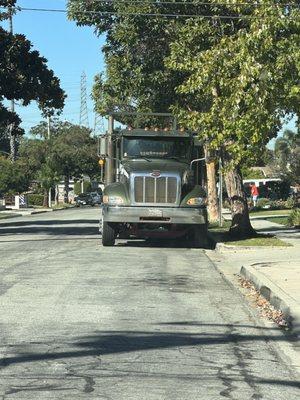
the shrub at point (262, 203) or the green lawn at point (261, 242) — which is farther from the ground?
the shrub at point (262, 203)

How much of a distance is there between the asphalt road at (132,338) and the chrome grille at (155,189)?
394 centimetres

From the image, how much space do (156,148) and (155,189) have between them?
1.61m

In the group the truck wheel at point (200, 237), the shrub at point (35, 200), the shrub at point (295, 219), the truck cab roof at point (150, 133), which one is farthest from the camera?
the shrub at point (35, 200)

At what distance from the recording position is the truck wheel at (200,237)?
18031mm

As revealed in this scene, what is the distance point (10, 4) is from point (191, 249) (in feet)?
39.3

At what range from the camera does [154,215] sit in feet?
55.5

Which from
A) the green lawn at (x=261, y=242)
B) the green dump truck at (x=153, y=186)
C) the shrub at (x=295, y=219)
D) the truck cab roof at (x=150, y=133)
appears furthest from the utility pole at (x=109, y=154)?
the shrub at (x=295, y=219)

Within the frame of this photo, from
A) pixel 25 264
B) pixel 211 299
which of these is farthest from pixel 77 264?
pixel 211 299

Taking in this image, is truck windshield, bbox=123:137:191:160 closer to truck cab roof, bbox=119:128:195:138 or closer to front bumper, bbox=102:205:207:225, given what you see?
truck cab roof, bbox=119:128:195:138

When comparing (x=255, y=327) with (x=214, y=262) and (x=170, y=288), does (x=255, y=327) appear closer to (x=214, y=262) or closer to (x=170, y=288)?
(x=170, y=288)

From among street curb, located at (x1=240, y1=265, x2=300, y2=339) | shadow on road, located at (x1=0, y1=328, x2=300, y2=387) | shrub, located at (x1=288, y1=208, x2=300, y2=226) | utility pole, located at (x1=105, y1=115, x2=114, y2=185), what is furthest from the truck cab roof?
shadow on road, located at (x1=0, y1=328, x2=300, y2=387)

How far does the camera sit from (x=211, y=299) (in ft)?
33.1

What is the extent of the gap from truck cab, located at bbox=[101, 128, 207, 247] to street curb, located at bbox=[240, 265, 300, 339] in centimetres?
446

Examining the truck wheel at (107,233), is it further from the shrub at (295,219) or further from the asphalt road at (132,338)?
the shrub at (295,219)
